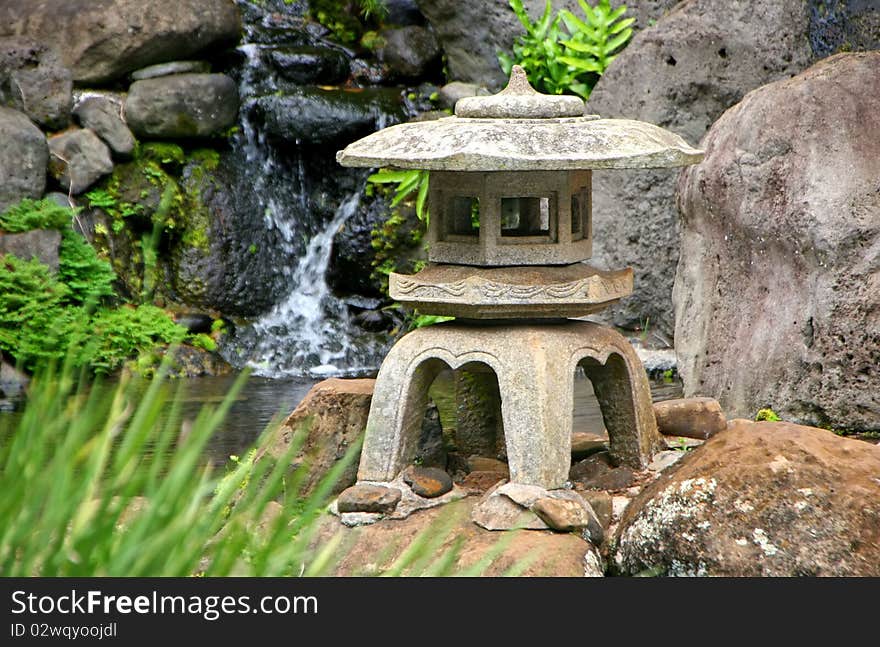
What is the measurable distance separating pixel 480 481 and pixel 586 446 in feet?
2.36

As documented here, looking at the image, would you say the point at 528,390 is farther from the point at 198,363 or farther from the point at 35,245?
the point at 35,245

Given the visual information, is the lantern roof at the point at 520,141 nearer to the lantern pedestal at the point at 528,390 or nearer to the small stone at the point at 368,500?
the lantern pedestal at the point at 528,390

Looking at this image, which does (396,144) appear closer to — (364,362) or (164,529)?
(164,529)

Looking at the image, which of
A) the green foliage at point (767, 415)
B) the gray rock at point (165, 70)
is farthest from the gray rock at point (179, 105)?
the green foliage at point (767, 415)

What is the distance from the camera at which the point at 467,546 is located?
5.54 m

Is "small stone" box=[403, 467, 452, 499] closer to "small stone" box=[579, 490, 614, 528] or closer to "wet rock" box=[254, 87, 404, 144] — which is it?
"small stone" box=[579, 490, 614, 528]

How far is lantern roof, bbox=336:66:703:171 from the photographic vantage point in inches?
223

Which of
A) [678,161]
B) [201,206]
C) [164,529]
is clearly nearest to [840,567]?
[678,161]

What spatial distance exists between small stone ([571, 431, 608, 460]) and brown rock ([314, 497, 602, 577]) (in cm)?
91

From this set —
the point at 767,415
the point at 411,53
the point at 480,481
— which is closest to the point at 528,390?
the point at 480,481

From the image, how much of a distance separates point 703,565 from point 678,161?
1919 mm

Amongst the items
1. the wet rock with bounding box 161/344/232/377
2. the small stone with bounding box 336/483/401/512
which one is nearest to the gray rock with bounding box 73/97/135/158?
the wet rock with bounding box 161/344/232/377

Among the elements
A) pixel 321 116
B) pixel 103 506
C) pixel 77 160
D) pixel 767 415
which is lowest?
pixel 767 415

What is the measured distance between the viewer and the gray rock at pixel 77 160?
12.0 meters
